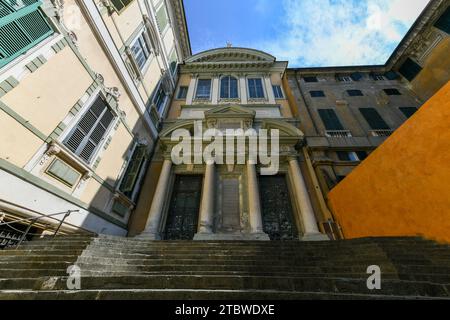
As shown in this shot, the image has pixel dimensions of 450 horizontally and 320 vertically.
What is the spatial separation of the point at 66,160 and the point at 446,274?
29.0 feet

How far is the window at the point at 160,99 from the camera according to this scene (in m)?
11.8

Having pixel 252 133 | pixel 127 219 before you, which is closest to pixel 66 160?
pixel 127 219

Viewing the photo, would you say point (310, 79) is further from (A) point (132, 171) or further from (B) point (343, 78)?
(A) point (132, 171)

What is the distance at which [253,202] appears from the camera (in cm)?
842

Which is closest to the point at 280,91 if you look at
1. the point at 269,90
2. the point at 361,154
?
the point at 269,90

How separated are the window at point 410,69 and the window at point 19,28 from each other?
21.2 m

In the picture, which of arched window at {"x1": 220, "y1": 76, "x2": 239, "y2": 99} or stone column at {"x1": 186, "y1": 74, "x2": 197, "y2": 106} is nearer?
stone column at {"x1": 186, "y1": 74, "x2": 197, "y2": 106}

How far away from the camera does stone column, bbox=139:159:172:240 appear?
7.56m

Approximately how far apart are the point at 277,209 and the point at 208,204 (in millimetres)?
3516

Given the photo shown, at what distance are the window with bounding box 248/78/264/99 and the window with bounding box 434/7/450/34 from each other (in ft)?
40.1

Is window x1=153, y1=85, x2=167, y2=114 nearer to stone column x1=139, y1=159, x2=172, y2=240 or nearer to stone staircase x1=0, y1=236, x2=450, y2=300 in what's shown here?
stone column x1=139, y1=159, x2=172, y2=240

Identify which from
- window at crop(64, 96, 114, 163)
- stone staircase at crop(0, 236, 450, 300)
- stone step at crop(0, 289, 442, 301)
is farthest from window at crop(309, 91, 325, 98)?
stone step at crop(0, 289, 442, 301)

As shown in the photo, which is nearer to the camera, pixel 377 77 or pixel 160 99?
pixel 160 99

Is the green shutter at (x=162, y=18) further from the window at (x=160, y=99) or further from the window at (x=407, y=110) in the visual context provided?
the window at (x=407, y=110)
